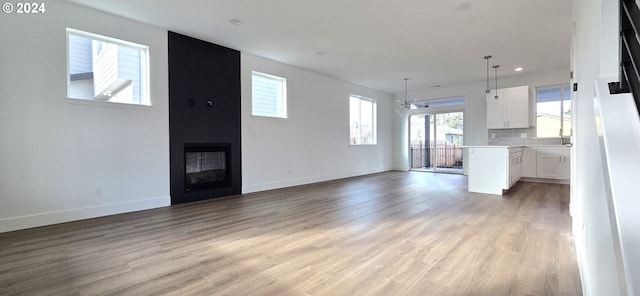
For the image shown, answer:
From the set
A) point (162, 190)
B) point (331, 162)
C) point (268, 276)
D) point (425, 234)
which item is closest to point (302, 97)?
point (331, 162)

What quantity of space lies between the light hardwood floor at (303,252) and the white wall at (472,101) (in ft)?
14.1

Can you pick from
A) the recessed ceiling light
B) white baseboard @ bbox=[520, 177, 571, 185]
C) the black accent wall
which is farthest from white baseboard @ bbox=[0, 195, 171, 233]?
white baseboard @ bbox=[520, 177, 571, 185]

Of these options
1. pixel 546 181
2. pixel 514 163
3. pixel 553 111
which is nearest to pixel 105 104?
pixel 514 163

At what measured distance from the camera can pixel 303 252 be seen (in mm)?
2537

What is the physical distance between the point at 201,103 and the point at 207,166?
1.12m

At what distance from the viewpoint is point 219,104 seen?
5141 mm

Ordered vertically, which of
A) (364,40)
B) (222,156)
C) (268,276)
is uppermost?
(364,40)

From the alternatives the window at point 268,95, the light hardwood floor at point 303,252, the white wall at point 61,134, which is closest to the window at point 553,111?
the light hardwood floor at point 303,252

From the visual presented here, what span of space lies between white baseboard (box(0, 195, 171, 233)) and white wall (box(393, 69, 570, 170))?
6881 millimetres

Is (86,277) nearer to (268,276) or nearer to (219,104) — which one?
(268,276)

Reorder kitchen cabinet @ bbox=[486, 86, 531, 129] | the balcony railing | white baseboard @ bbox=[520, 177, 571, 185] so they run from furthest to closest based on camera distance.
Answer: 1. the balcony railing
2. kitchen cabinet @ bbox=[486, 86, 531, 129]
3. white baseboard @ bbox=[520, 177, 571, 185]

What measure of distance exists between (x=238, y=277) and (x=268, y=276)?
0.22 metres

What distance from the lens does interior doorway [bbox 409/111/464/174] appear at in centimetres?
885

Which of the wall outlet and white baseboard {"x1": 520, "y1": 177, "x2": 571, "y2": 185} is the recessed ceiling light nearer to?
the wall outlet
